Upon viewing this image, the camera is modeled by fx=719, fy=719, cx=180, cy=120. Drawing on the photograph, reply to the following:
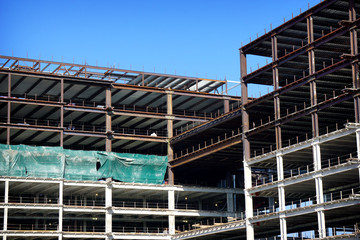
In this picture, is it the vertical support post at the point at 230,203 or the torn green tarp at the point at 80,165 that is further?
the vertical support post at the point at 230,203

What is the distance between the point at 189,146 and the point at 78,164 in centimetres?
1954

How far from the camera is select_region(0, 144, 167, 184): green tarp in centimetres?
10594

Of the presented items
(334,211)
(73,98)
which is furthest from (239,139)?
(73,98)

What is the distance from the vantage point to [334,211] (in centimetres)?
8462

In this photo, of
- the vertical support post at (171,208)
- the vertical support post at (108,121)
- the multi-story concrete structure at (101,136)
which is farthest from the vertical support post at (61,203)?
the vertical support post at (171,208)

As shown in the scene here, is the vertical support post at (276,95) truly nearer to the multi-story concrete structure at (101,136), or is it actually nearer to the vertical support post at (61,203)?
the multi-story concrete structure at (101,136)

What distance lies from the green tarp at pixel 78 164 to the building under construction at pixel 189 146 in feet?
0.54

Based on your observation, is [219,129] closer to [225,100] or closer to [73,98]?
[225,100]

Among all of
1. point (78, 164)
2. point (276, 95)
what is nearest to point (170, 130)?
point (78, 164)

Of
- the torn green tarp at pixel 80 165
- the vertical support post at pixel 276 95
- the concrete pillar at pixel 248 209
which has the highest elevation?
the vertical support post at pixel 276 95

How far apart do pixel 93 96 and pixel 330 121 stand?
4428cm

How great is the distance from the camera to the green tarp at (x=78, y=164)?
106 meters

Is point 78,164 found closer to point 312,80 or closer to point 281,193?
point 281,193

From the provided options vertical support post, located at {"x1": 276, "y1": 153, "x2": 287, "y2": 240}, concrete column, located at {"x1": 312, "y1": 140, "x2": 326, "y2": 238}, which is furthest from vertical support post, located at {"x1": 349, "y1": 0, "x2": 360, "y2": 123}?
vertical support post, located at {"x1": 276, "y1": 153, "x2": 287, "y2": 240}
